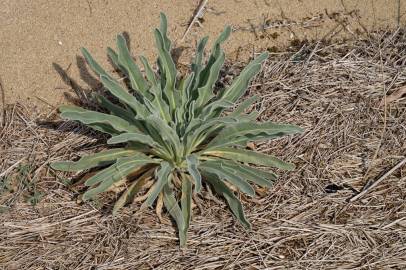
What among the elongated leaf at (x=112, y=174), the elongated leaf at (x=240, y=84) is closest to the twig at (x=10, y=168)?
the elongated leaf at (x=112, y=174)

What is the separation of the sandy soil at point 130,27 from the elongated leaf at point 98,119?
0.68 metres

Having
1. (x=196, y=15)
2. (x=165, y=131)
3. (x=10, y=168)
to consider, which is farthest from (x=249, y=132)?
(x=10, y=168)

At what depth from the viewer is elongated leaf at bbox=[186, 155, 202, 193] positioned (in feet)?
7.89

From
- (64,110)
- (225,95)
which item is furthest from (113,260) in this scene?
(225,95)

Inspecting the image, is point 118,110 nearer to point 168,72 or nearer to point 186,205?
point 168,72

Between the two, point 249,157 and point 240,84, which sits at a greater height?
point 240,84

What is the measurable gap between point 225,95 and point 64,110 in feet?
2.48

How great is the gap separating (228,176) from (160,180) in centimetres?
30

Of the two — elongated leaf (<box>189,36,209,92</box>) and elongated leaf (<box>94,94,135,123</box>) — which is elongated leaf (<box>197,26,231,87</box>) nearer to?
elongated leaf (<box>189,36,209,92</box>)

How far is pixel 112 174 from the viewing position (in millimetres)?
2695

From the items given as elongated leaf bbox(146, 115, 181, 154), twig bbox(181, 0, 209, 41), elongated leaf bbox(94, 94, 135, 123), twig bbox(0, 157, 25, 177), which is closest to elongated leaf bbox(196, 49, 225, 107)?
elongated leaf bbox(146, 115, 181, 154)

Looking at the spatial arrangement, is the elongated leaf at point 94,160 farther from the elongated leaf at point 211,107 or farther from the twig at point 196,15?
the twig at point 196,15

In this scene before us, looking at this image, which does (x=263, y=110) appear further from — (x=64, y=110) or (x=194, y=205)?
(x=64, y=110)

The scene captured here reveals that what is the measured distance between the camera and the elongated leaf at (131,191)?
2742 millimetres
